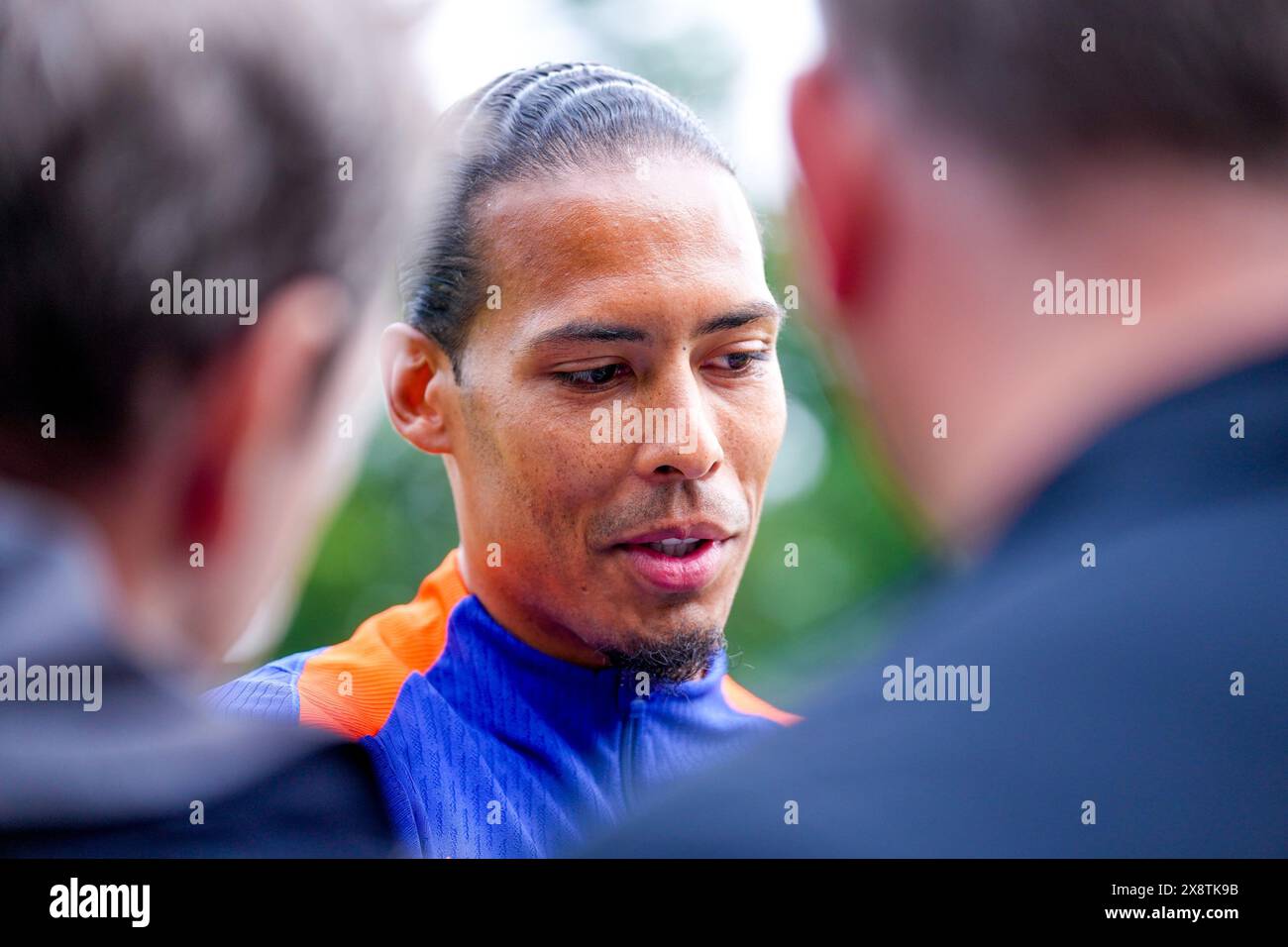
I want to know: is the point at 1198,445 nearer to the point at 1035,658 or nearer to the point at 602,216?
the point at 1035,658

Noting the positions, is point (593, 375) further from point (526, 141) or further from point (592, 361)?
point (526, 141)

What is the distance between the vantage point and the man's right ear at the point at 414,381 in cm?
185

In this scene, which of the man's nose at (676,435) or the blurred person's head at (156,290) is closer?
the blurred person's head at (156,290)

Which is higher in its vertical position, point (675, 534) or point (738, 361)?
point (738, 361)

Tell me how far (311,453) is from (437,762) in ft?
2.38

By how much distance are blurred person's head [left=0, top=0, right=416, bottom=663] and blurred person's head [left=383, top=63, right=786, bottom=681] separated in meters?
0.77

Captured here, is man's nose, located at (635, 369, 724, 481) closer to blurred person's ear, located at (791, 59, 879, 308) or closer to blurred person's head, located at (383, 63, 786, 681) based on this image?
blurred person's head, located at (383, 63, 786, 681)

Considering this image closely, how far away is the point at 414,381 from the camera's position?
6.10 feet

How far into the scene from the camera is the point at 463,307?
5.98 feet

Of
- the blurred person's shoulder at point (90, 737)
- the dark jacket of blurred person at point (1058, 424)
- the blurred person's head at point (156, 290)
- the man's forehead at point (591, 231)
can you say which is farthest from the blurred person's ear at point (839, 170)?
the man's forehead at point (591, 231)

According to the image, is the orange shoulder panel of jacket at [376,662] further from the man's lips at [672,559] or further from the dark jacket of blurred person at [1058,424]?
the dark jacket of blurred person at [1058,424]

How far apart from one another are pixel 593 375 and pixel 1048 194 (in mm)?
960

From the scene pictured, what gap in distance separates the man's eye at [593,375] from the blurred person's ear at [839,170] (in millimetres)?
Answer: 809

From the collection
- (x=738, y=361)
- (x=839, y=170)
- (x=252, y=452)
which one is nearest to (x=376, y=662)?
(x=738, y=361)
